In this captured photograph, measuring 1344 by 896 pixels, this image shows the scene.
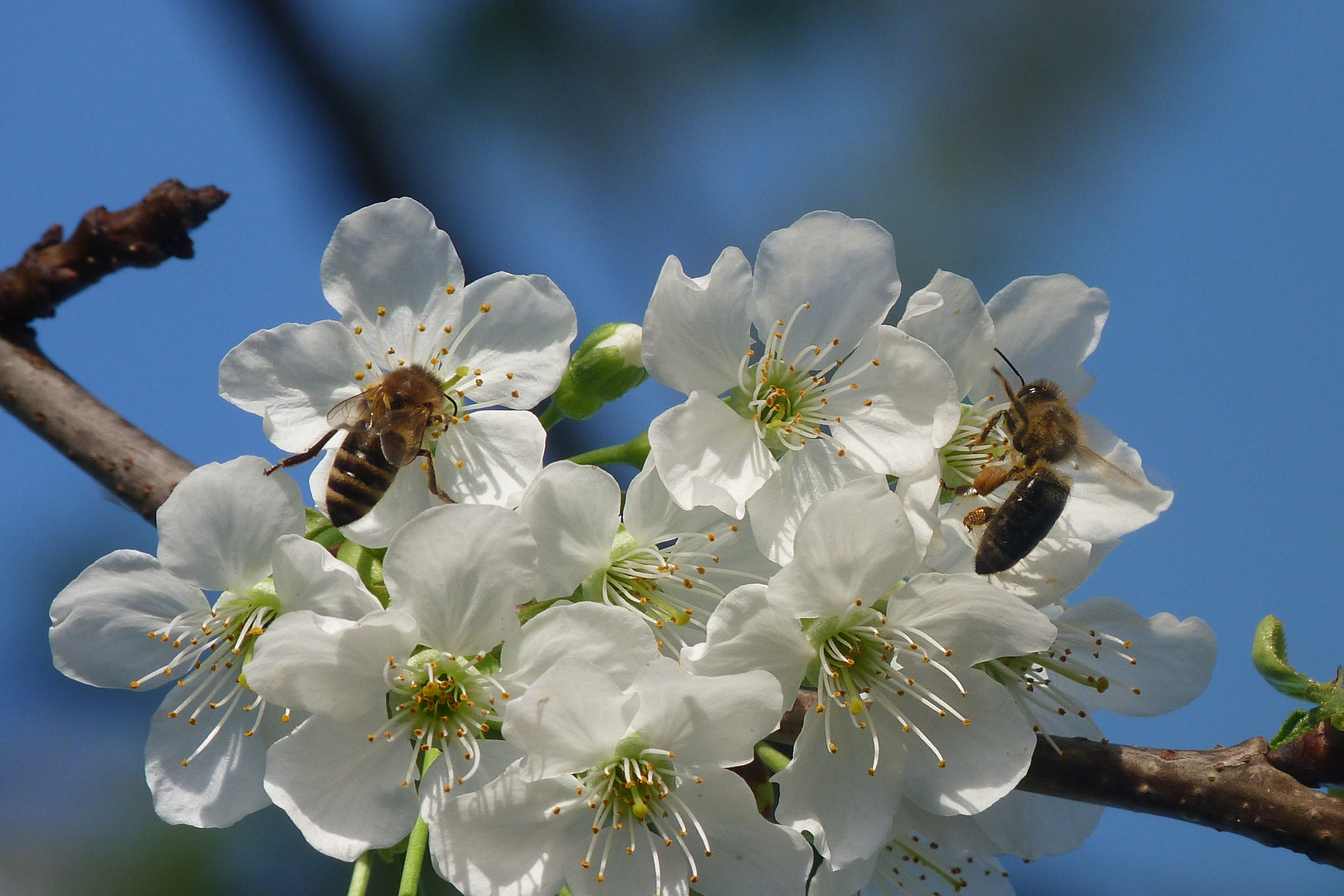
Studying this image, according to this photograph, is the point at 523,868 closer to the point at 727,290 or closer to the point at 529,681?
the point at 529,681

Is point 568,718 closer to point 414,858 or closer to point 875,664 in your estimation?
point 414,858

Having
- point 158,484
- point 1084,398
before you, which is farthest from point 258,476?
point 1084,398

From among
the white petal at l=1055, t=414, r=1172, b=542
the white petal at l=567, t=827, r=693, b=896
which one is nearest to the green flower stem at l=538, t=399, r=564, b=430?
the white petal at l=567, t=827, r=693, b=896

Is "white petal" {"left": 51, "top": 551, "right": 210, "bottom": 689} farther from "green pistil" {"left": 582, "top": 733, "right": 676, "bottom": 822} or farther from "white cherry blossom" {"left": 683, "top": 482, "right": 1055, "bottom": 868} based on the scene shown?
"white cherry blossom" {"left": 683, "top": 482, "right": 1055, "bottom": 868}

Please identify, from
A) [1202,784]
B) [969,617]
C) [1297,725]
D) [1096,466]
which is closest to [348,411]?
[969,617]

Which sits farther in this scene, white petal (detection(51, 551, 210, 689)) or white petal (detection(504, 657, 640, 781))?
white petal (detection(51, 551, 210, 689))

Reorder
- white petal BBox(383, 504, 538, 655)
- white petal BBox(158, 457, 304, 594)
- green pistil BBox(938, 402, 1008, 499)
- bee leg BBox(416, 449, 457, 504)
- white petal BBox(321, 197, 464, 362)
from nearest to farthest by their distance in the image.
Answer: white petal BBox(383, 504, 538, 655)
white petal BBox(158, 457, 304, 594)
bee leg BBox(416, 449, 457, 504)
white petal BBox(321, 197, 464, 362)
green pistil BBox(938, 402, 1008, 499)
